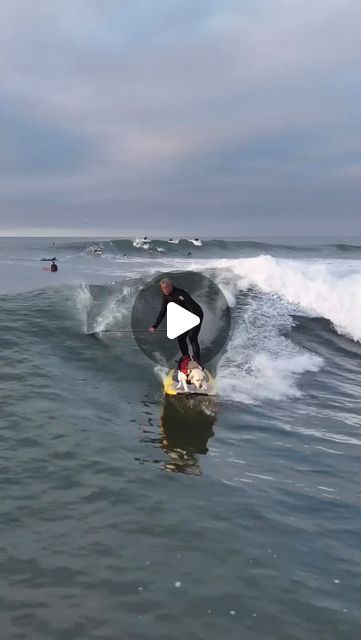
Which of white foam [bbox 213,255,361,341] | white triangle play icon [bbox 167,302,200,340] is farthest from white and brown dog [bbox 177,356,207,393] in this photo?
white foam [bbox 213,255,361,341]

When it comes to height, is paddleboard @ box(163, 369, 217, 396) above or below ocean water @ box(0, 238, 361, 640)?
above

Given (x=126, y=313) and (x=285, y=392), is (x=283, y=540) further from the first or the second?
(x=126, y=313)

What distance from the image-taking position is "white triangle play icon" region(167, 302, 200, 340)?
11.3m

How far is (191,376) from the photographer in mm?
10930

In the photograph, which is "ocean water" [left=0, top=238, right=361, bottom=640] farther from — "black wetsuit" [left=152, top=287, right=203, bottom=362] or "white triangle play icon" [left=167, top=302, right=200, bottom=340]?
"white triangle play icon" [left=167, top=302, right=200, bottom=340]

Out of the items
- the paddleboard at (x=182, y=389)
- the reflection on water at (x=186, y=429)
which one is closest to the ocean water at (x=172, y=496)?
the reflection on water at (x=186, y=429)

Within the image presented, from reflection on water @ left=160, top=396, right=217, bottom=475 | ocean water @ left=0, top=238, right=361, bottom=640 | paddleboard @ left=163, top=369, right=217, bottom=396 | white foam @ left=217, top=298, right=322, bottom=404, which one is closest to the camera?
ocean water @ left=0, top=238, right=361, bottom=640

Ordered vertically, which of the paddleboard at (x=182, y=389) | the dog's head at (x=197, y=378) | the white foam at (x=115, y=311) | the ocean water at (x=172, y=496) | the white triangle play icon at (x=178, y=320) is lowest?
the ocean water at (x=172, y=496)

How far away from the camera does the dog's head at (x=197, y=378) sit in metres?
10.9

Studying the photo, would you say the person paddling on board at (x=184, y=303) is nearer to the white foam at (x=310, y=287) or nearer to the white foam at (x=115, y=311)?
the white foam at (x=115, y=311)

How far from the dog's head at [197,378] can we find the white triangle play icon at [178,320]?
103 centimetres
